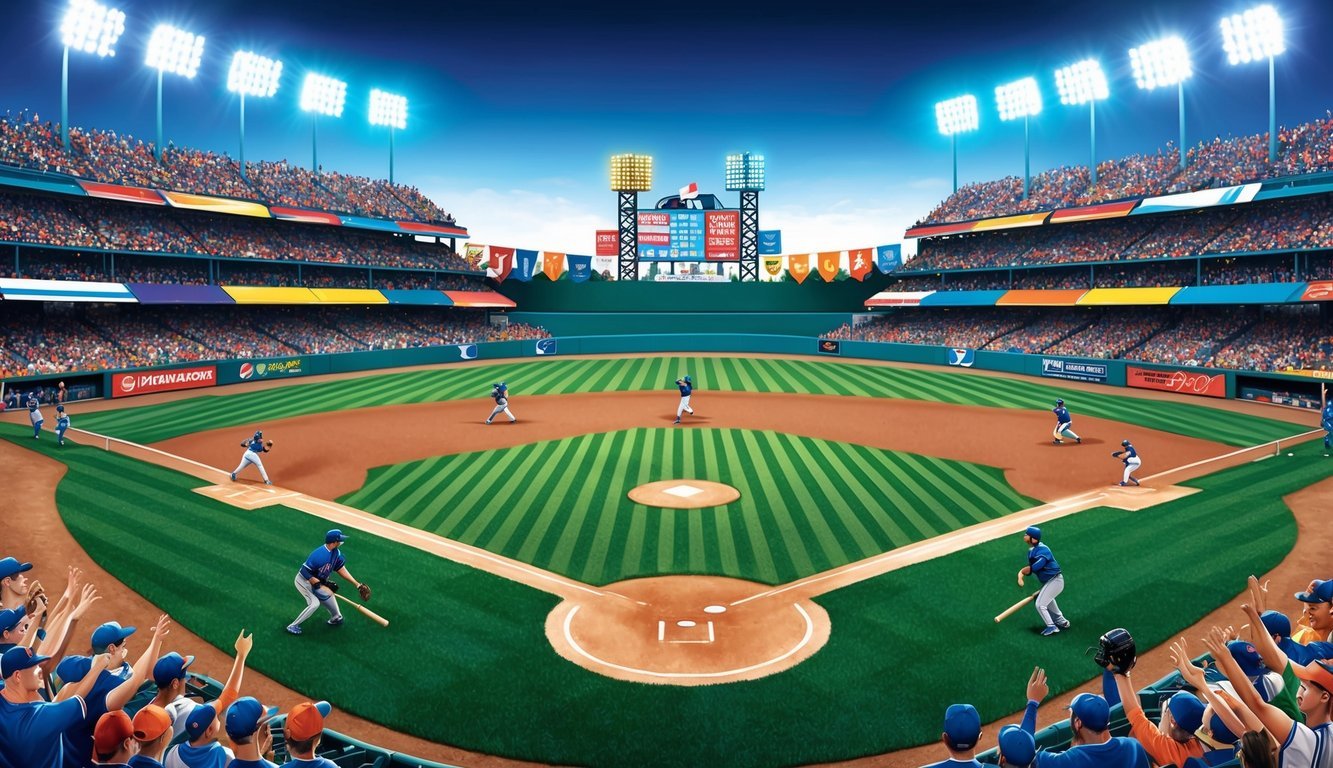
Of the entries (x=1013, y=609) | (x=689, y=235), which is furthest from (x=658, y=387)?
(x=1013, y=609)

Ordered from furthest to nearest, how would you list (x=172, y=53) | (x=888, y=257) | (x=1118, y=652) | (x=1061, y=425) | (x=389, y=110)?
(x=888, y=257) < (x=389, y=110) < (x=172, y=53) < (x=1061, y=425) < (x=1118, y=652)

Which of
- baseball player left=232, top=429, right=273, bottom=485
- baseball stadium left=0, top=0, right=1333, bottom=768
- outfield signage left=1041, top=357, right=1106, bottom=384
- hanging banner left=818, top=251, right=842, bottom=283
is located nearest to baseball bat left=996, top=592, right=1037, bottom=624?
baseball stadium left=0, top=0, right=1333, bottom=768

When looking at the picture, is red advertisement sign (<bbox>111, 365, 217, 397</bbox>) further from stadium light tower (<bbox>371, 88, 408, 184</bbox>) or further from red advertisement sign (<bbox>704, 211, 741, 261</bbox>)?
red advertisement sign (<bbox>704, 211, 741, 261</bbox>)

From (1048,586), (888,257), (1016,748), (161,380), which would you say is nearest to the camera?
(1016,748)

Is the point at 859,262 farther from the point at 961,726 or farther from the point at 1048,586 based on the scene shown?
the point at 961,726

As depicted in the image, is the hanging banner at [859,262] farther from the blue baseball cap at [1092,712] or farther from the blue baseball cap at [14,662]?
the blue baseball cap at [14,662]

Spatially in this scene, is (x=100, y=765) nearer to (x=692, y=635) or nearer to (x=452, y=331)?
(x=692, y=635)

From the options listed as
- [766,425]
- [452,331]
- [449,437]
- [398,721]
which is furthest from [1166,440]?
[452,331]
